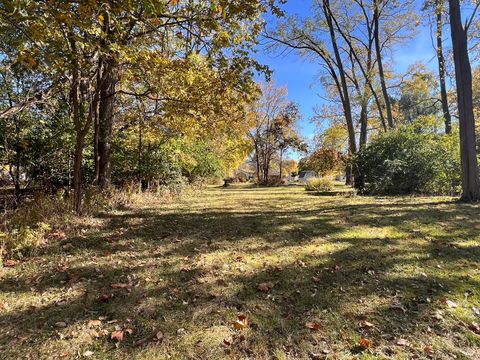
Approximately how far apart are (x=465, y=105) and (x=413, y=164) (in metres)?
3.34

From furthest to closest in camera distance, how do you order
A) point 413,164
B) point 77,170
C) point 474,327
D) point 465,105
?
point 413,164
point 465,105
point 77,170
point 474,327

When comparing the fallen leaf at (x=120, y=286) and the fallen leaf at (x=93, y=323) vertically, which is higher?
the fallen leaf at (x=120, y=286)

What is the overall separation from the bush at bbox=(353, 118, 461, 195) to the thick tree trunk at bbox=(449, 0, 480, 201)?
275 centimetres

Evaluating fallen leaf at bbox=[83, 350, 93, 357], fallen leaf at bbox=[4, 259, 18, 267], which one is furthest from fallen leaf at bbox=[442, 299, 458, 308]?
fallen leaf at bbox=[4, 259, 18, 267]

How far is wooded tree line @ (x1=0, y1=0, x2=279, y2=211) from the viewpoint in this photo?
4.32 meters

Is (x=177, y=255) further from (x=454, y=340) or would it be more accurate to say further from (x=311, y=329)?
(x=454, y=340)

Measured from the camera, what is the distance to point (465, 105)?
297 inches

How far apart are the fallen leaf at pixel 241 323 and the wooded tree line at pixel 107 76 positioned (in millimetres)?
3207

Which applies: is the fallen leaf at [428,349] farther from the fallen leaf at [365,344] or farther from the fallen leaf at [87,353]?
the fallen leaf at [87,353]

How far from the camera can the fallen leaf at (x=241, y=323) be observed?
263 cm

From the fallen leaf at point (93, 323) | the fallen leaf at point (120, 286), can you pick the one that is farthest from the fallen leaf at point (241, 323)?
the fallen leaf at point (120, 286)

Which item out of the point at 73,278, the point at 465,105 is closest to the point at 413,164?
the point at 465,105

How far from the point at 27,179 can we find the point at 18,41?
4676mm

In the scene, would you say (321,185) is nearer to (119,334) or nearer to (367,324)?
(367,324)
